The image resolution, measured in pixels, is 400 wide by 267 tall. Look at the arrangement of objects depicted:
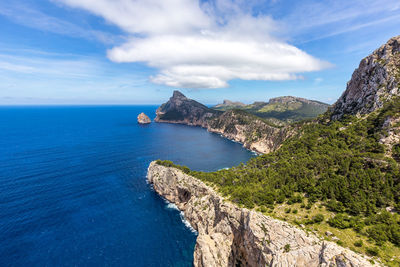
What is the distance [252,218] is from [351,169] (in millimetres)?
31581

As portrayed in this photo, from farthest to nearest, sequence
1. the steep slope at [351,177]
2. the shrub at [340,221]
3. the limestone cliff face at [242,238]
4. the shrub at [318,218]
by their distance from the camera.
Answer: the shrub at [318,218], the shrub at [340,221], the steep slope at [351,177], the limestone cliff face at [242,238]

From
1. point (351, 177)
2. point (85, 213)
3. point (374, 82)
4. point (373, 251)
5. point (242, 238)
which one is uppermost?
point (374, 82)

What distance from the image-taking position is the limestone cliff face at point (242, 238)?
30.1 m

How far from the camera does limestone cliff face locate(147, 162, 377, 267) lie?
30.1m

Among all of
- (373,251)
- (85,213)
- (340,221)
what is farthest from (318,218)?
(85,213)

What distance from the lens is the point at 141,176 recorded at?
324 feet

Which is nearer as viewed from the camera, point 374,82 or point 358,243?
point 358,243

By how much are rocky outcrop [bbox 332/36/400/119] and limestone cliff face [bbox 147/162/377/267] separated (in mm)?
66156

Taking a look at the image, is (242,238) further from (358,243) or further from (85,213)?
(85,213)

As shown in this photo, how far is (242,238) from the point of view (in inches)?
1783

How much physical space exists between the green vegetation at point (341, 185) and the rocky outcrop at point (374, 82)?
6830mm

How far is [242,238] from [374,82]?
82687mm

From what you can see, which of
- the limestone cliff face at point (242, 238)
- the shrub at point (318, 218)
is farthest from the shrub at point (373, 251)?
the shrub at point (318, 218)

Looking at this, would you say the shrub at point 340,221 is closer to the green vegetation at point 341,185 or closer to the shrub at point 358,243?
the green vegetation at point 341,185
